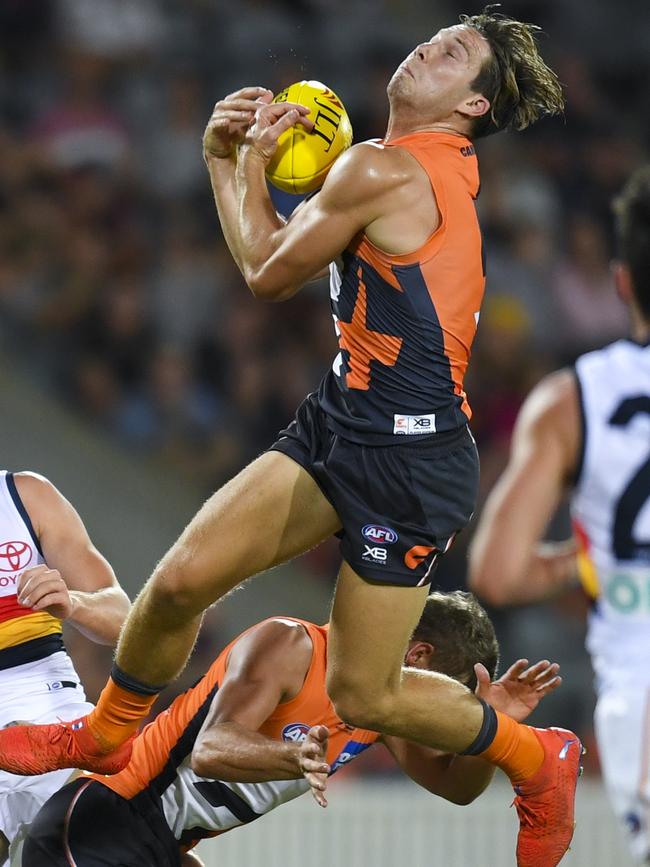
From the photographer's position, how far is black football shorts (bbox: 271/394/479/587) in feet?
13.1

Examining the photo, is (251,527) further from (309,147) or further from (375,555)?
(309,147)

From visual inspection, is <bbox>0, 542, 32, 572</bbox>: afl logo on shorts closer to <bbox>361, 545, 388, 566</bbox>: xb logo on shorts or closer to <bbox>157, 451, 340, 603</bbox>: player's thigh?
<bbox>157, 451, 340, 603</bbox>: player's thigh

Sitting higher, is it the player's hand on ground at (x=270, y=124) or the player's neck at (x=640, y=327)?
the player's hand on ground at (x=270, y=124)

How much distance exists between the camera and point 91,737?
13.8 feet

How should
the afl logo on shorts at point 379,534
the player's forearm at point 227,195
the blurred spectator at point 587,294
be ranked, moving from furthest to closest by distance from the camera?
the blurred spectator at point 587,294 → the player's forearm at point 227,195 → the afl logo on shorts at point 379,534

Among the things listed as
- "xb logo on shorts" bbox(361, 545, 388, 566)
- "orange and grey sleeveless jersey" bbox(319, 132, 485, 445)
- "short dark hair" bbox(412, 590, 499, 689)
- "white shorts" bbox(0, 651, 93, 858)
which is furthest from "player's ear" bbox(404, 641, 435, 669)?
"white shorts" bbox(0, 651, 93, 858)

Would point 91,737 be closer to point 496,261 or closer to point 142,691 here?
point 142,691

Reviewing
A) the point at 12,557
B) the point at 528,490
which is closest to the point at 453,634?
the point at 528,490

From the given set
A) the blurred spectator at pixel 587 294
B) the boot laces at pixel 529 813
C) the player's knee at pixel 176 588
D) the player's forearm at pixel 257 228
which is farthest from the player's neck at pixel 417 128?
the blurred spectator at pixel 587 294

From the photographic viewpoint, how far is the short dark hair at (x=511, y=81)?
167 inches

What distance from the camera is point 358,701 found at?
406cm

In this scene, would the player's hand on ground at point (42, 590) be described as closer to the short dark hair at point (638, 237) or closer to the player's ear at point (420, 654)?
the player's ear at point (420, 654)

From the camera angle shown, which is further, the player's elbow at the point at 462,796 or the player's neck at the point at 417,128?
the player's elbow at the point at 462,796

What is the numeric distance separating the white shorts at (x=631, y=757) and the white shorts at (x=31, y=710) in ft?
5.29
